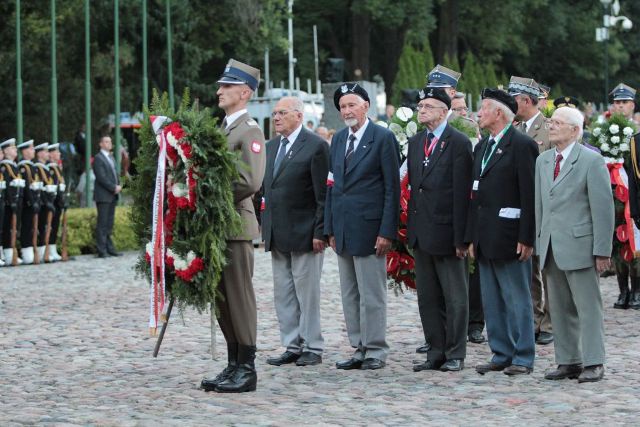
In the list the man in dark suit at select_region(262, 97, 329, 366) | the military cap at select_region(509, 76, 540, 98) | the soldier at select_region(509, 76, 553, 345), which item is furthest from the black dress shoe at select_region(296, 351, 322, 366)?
the military cap at select_region(509, 76, 540, 98)

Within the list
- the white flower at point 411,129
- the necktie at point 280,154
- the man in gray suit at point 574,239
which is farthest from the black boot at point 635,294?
the necktie at point 280,154

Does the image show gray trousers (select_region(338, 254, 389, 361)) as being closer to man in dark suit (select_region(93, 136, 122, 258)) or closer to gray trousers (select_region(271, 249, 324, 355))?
gray trousers (select_region(271, 249, 324, 355))

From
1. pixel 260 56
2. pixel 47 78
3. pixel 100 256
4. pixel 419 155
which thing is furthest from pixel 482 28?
pixel 419 155

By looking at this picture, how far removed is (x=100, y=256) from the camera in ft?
76.5

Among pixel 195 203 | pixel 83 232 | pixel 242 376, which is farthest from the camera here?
pixel 83 232

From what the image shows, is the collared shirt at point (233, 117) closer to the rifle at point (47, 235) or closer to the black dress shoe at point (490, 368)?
the black dress shoe at point (490, 368)

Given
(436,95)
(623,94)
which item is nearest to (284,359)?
(436,95)

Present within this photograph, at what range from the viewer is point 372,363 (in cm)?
1024

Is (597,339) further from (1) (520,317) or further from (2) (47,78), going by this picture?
(2) (47,78)

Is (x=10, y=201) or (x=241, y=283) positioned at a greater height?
(x=10, y=201)

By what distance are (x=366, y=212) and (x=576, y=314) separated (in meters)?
1.75

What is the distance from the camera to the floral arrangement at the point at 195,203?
29.2ft

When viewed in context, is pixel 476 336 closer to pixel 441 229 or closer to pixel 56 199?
pixel 441 229

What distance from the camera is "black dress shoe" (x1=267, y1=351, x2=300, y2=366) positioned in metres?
10.6
